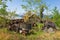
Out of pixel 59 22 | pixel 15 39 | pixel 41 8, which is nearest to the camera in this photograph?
pixel 15 39

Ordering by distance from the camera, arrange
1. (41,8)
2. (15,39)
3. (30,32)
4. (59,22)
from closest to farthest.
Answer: (15,39)
(30,32)
(41,8)
(59,22)

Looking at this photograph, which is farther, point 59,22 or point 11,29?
point 59,22

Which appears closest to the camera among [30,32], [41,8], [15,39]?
[15,39]

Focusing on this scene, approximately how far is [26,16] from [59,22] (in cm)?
240

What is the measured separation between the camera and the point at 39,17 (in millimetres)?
13836

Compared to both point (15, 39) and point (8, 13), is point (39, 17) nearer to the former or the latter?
point (8, 13)

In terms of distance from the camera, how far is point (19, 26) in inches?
524

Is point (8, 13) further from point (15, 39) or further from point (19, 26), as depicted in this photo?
point (15, 39)

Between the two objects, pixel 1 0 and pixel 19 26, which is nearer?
pixel 1 0

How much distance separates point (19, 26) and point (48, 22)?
8.26ft

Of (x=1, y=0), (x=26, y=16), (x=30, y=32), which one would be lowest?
(x=30, y=32)

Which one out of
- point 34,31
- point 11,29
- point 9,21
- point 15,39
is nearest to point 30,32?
point 34,31

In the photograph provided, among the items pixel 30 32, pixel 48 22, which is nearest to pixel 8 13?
pixel 30 32

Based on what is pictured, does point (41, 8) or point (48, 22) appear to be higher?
point (41, 8)
